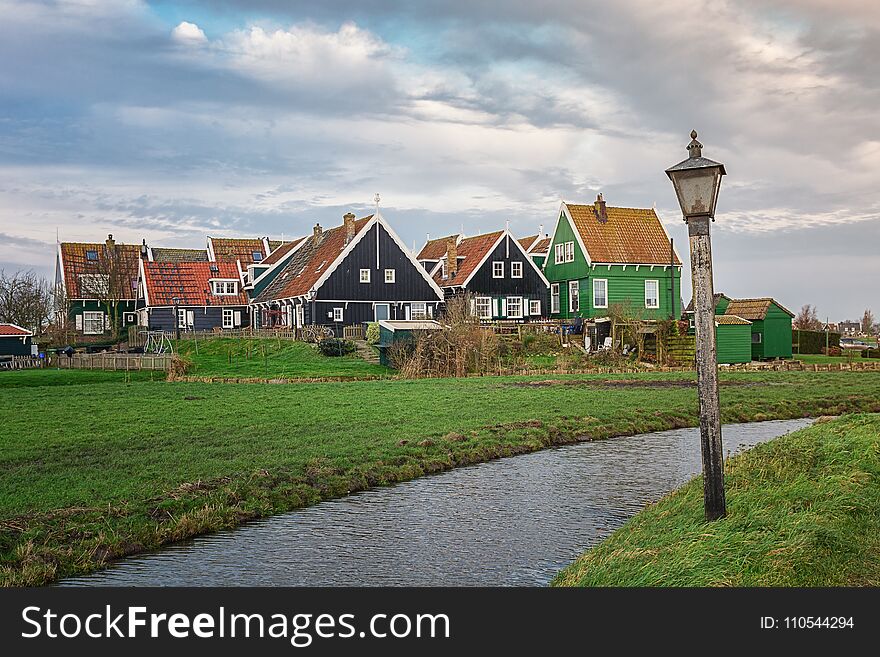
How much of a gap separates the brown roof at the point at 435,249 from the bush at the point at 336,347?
1996 cm

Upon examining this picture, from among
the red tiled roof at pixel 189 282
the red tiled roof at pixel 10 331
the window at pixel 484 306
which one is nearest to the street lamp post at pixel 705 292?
the window at pixel 484 306

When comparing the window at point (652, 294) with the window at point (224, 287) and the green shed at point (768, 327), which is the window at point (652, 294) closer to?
the green shed at point (768, 327)

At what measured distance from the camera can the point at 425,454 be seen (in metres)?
16.9

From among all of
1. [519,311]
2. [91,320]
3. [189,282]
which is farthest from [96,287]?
[519,311]

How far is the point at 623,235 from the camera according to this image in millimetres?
53688

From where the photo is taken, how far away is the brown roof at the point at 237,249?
66.8m

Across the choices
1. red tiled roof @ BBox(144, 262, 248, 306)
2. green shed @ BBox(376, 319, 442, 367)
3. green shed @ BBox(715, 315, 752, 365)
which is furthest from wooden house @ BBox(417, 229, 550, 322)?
red tiled roof @ BBox(144, 262, 248, 306)

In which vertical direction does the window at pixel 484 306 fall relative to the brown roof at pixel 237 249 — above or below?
below

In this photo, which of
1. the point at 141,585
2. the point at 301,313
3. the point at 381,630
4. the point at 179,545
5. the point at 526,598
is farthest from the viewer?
the point at 301,313

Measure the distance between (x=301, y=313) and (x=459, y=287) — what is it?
9.85 m

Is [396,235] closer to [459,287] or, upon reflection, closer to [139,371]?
[459,287]

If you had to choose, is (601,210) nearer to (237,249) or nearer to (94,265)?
(237,249)

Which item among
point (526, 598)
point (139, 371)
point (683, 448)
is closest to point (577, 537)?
point (526, 598)

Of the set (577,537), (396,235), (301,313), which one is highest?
(396,235)
